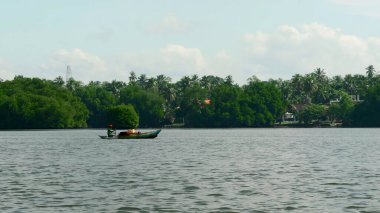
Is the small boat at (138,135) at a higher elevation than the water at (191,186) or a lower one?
higher

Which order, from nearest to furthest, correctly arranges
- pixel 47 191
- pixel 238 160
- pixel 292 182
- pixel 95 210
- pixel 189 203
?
pixel 95 210
pixel 189 203
pixel 47 191
pixel 292 182
pixel 238 160

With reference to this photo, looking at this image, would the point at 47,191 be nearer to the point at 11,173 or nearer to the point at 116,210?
the point at 116,210

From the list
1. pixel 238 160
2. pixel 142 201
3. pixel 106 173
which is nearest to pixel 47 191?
pixel 142 201

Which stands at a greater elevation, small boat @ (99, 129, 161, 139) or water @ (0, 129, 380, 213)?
small boat @ (99, 129, 161, 139)

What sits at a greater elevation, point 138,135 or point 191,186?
point 138,135

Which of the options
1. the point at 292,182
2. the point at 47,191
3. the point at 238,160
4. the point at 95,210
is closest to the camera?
the point at 95,210

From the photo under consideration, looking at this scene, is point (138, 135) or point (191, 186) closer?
point (191, 186)

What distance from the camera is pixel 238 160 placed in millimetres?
72500

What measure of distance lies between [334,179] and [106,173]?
1724 centimetres

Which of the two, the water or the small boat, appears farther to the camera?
the small boat

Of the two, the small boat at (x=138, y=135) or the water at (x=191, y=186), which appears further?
the small boat at (x=138, y=135)

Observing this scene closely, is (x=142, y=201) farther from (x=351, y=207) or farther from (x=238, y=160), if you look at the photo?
(x=238, y=160)

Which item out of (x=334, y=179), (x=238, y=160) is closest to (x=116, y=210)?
(x=334, y=179)

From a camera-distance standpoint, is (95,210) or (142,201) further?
(142,201)
